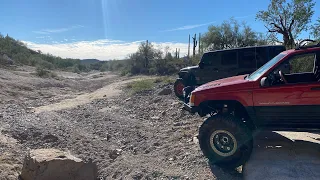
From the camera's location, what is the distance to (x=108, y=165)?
20.3 ft

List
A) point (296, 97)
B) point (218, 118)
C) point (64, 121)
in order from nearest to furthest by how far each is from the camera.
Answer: point (296, 97) → point (218, 118) → point (64, 121)

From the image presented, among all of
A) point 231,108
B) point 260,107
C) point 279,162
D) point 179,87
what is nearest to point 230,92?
point 231,108

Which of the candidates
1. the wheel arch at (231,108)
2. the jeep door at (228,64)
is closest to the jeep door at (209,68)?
the jeep door at (228,64)

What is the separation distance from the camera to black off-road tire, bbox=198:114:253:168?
4.62 m

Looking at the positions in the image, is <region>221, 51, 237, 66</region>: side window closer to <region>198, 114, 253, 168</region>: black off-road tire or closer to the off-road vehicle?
the off-road vehicle

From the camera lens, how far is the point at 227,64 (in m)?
11.1

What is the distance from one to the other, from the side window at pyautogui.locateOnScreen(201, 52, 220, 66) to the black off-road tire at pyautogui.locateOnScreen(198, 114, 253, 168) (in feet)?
22.6

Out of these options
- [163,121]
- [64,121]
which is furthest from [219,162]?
[64,121]

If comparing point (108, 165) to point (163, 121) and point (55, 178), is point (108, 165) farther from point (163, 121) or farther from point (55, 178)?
point (163, 121)

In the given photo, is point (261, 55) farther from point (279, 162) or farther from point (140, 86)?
point (140, 86)

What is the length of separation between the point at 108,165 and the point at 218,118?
273cm

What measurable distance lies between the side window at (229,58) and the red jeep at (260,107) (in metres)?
6.13

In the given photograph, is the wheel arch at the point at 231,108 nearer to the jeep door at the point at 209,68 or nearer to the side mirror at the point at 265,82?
the side mirror at the point at 265,82

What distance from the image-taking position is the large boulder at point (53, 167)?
16.8ft
